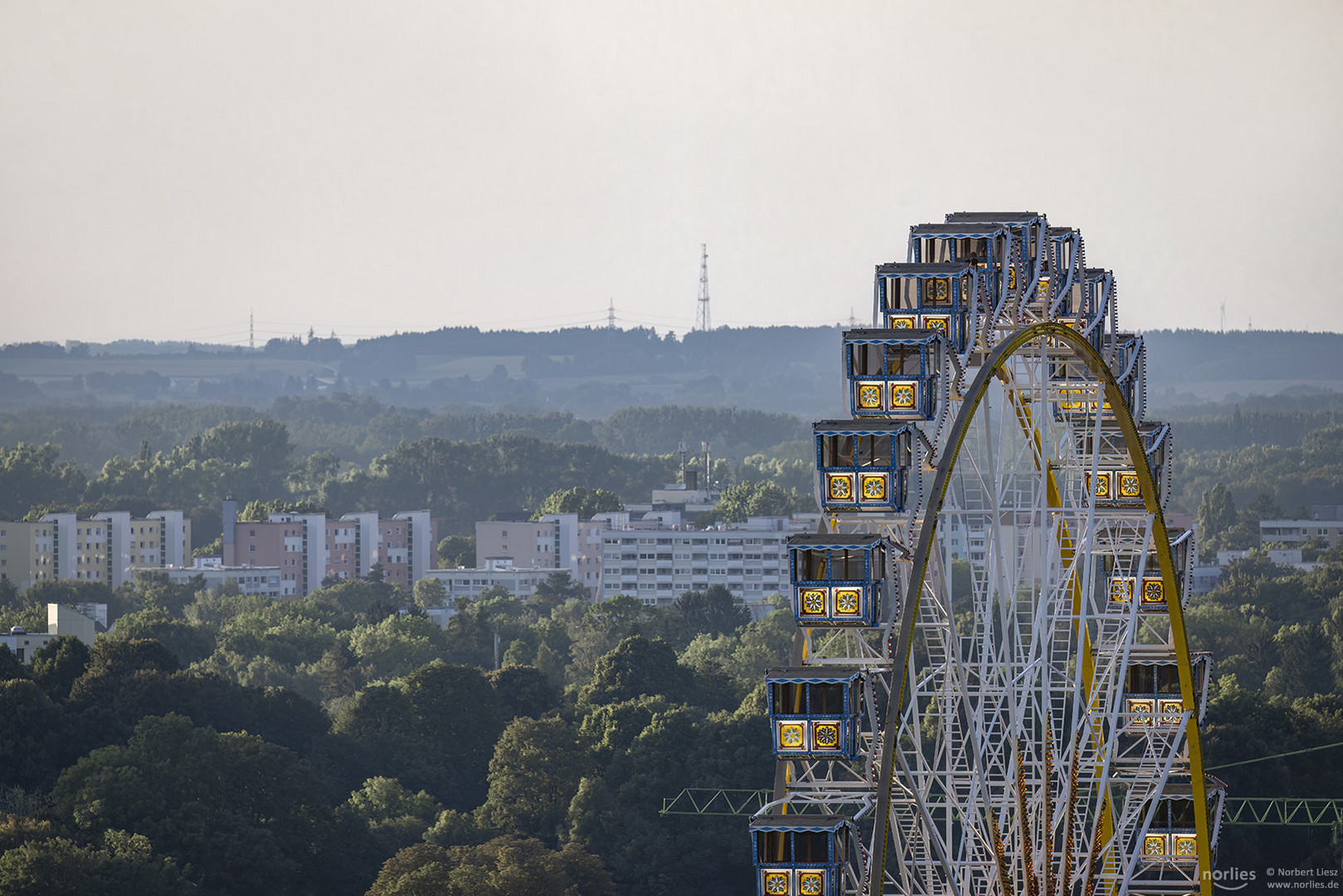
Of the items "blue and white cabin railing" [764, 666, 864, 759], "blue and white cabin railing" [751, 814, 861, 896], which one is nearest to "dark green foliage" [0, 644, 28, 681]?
"blue and white cabin railing" [751, 814, 861, 896]

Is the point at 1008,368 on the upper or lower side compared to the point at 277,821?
upper

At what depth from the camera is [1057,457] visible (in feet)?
187

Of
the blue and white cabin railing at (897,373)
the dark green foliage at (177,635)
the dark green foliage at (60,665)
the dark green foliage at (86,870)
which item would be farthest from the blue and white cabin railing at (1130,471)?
the dark green foliage at (177,635)

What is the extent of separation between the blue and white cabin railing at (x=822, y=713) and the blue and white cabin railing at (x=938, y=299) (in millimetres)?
6788

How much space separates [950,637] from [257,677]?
378ft

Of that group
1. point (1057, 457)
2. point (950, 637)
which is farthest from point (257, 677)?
point (950, 637)

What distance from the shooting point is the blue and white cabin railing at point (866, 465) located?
1683 inches

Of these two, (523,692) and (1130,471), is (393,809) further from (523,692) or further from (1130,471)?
(1130,471)

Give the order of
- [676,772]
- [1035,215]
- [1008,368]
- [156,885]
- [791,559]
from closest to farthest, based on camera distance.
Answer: [791,559]
[1035,215]
[1008,368]
[156,885]
[676,772]

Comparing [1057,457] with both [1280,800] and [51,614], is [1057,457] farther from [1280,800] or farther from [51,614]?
[51,614]

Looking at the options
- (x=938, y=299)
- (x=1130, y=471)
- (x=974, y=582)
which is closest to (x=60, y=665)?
(x=974, y=582)

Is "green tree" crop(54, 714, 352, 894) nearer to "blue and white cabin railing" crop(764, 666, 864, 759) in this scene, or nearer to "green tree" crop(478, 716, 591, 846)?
"green tree" crop(478, 716, 591, 846)

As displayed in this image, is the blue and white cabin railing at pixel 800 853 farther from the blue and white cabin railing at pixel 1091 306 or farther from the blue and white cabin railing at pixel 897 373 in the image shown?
the blue and white cabin railing at pixel 1091 306

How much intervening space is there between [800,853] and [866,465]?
7.45 m
